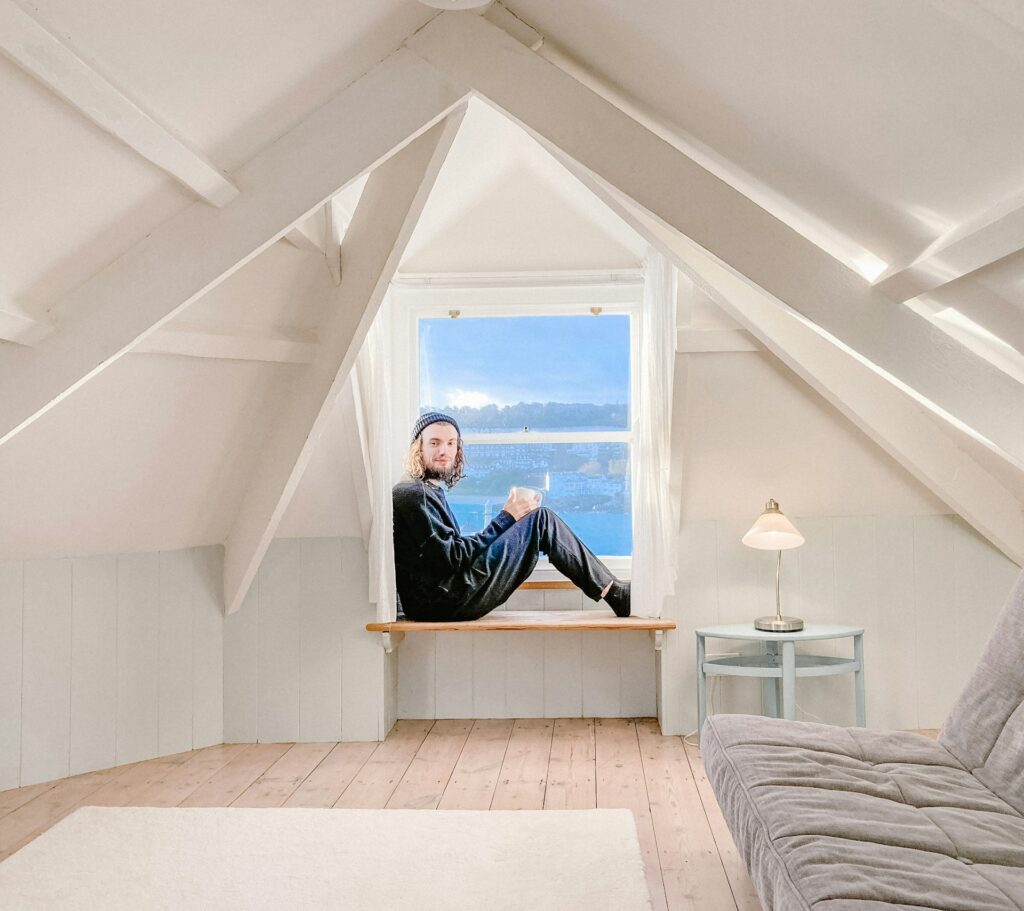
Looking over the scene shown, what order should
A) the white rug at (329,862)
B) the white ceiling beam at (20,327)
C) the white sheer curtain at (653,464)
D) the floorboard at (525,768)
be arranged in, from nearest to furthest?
the white ceiling beam at (20,327) → the white rug at (329,862) → the floorboard at (525,768) → the white sheer curtain at (653,464)

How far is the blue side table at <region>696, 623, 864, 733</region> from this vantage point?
12.3ft

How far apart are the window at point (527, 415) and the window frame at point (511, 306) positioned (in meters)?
0.03

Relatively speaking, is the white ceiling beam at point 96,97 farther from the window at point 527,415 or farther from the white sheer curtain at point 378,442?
the window at point 527,415

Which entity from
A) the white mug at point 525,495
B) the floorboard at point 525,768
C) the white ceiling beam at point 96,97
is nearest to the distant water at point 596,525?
the white mug at point 525,495

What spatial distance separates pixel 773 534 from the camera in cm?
388

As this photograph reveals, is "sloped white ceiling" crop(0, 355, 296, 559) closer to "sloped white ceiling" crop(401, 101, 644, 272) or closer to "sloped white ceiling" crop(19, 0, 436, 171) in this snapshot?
"sloped white ceiling" crop(19, 0, 436, 171)

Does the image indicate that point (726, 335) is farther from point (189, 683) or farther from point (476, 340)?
point (189, 683)

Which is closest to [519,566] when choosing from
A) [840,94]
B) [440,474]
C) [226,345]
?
[440,474]

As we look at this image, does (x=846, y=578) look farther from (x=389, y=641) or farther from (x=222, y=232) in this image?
(x=222, y=232)

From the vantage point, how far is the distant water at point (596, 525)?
4.51 m

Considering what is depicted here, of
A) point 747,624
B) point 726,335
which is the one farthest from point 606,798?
point 726,335

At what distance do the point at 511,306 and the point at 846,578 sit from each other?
1.86m

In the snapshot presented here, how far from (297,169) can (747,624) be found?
8.98ft

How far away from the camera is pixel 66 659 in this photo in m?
3.65
